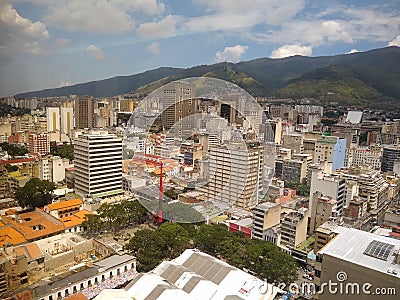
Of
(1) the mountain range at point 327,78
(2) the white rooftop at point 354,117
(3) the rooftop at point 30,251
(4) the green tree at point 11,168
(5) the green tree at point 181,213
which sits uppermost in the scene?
(1) the mountain range at point 327,78

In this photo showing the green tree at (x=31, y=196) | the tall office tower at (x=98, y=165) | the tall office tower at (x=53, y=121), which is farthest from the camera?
the tall office tower at (x=53, y=121)

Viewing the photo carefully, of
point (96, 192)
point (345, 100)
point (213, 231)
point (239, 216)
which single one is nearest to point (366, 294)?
point (213, 231)

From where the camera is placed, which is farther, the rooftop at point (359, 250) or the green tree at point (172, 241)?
the green tree at point (172, 241)

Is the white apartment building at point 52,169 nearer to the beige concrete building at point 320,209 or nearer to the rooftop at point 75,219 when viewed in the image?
the rooftop at point 75,219

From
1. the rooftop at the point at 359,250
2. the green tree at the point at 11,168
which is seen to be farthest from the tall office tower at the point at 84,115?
the rooftop at the point at 359,250

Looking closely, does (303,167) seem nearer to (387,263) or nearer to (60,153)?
(387,263)

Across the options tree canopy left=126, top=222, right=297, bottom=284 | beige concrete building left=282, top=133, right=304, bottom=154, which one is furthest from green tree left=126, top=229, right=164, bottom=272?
beige concrete building left=282, top=133, right=304, bottom=154
